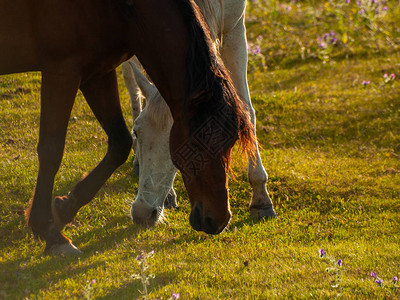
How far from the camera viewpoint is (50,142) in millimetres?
4496

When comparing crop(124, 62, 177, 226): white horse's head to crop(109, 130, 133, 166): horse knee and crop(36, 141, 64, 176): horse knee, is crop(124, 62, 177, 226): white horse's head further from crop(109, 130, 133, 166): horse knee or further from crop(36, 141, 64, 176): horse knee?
crop(36, 141, 64, 176): horse knee

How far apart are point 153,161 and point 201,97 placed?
103 cm

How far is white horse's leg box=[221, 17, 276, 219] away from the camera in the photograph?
5.71 meters

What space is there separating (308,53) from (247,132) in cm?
715

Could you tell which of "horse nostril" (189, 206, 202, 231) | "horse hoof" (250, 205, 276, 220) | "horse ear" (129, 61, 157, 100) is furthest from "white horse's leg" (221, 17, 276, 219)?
"horse nostril" (189, 206, 202, 231)

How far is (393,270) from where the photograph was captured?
4.50 m

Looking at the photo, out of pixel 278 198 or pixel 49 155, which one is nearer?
pixel 49 155

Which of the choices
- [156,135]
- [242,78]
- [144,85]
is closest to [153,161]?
[156,135]

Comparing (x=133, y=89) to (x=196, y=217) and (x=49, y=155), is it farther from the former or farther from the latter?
(x=196, y=217)

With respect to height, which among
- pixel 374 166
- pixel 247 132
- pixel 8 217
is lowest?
pixel 374 166

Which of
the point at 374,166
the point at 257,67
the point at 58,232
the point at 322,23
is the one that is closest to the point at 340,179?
the point at 374,166

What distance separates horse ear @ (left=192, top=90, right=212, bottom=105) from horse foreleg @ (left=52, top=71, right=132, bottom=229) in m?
1.12

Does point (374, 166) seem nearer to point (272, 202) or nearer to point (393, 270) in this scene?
point (272, 202)

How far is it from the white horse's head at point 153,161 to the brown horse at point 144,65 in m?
0.46
